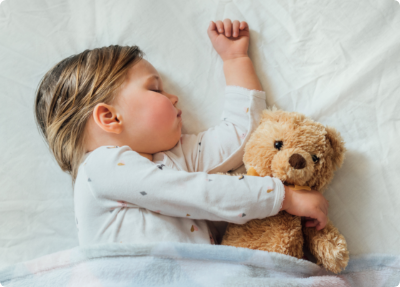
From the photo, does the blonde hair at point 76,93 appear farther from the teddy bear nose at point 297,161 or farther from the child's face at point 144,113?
the teddy bear nose at point 297,161

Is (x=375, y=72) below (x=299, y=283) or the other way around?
the other way around

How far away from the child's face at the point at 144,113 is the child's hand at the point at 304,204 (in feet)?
1.12

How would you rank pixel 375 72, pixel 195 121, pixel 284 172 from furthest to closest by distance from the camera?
1. pixel 195 121
2. pixel 375 72
3. pixel 284 172

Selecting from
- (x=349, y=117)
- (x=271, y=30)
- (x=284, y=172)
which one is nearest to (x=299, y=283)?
(x=284, y=172)

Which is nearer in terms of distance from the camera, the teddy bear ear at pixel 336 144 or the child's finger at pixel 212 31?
the teddy bear ear at pixel 336 144

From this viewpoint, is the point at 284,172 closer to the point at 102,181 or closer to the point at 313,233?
the point at 313,233

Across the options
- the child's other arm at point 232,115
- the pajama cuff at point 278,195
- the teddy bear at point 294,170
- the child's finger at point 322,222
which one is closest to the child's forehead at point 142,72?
the child's other arm at point 232,115

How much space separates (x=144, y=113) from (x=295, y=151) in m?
0.39

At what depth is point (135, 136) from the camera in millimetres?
802

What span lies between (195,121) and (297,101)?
0.30 metres

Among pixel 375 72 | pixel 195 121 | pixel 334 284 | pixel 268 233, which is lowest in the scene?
pixel 334 284

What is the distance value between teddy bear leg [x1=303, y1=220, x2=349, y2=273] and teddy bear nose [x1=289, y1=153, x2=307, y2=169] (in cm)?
19

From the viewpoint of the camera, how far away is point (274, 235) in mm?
689

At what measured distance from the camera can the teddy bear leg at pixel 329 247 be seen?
67 centimetres
